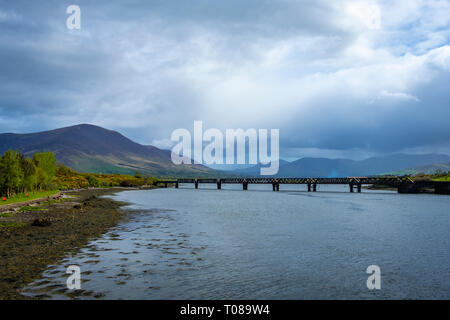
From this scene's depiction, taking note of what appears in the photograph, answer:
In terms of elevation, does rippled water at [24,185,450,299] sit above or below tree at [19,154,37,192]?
below

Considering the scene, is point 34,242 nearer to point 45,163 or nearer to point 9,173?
point 9,173

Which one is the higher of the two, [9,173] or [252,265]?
[9,173]

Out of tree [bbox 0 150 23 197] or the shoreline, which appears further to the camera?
tree [bbox 0 150 23 197]

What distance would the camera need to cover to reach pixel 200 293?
19.0 metres

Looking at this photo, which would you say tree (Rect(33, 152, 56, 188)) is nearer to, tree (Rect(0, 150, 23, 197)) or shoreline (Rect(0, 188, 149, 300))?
tree (Rect(0, 150, 23, 197))

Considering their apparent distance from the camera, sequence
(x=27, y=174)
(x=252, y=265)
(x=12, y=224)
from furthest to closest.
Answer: (x=27, y=174)
(x=12, y=224)
(x=252, y=265)

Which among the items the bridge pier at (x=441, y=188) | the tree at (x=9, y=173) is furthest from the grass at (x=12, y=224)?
the bridge pier at (x=441, y=188)

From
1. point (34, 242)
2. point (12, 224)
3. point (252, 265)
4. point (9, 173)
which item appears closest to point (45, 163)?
point (9, 173)

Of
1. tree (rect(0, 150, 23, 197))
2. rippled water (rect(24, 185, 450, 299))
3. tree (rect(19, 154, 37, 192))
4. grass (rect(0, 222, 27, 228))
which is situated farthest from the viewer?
tree (rect(19, 154, 37, 192))

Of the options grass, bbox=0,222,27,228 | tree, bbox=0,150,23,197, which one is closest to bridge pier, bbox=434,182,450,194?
tree, bbox=0,150,23,197

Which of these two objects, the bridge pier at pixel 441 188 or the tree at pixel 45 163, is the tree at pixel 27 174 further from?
the bridge pier at pixel 441 188
